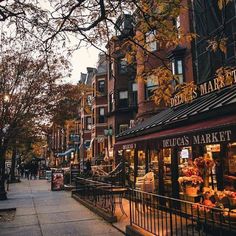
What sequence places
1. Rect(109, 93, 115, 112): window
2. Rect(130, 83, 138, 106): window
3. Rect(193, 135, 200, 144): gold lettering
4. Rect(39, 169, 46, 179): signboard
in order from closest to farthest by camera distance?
1. Rect(193, 135, 200, 144): gold lettering
2. Rect(130, 83, 138, 106): window
3. Rect(109, 93, 115, 112): window
4. Rect(39, 169, 46, 179): signboard

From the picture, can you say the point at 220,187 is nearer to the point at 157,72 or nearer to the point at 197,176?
the point at 197,176

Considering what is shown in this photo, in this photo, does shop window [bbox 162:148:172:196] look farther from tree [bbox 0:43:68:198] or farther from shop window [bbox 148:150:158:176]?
tree [bbox 0:43:68:198]

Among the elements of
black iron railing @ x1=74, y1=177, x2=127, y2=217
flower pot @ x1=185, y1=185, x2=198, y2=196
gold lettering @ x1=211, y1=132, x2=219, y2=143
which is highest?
gold lettering @ x1=211, y1=132, x2=219, y2=143

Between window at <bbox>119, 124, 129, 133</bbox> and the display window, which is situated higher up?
window at <bbox>119, 124, 129, 133</bbox>

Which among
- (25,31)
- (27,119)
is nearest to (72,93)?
(27,119)

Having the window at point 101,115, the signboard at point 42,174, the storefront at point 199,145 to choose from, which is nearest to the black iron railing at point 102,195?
the storefront at point 199,145

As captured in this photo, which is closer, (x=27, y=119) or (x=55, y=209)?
(x=55, y=209)

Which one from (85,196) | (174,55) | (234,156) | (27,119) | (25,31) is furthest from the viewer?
(174,55)

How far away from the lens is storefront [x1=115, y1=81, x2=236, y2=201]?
301 inches

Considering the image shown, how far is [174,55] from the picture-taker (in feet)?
61.3

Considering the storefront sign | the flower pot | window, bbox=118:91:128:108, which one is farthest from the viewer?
window, bbox=118:91:128:108

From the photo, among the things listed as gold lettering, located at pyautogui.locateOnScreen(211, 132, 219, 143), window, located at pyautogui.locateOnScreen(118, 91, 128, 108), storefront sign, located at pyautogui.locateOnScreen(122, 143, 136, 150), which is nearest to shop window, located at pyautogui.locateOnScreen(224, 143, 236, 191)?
gold lettering, located at pyautogui.locateOnScreen(211, 132, 219, 143)

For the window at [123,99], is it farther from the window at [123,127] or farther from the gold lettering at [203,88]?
the gold lettering at [203,88]

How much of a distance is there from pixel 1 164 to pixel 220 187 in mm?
11146
